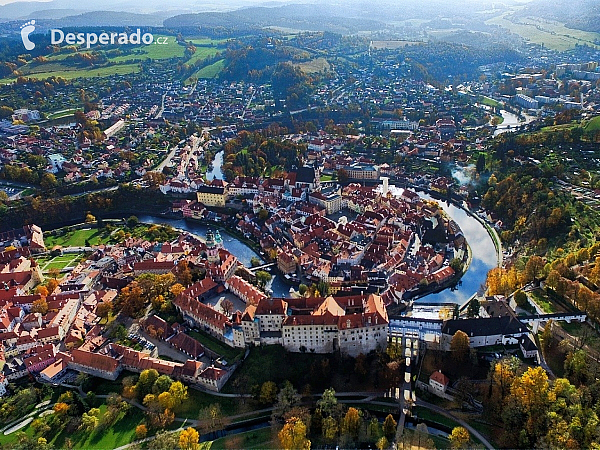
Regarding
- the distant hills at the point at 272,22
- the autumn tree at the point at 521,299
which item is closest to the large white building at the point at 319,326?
the autumn tree at the point at 521,299

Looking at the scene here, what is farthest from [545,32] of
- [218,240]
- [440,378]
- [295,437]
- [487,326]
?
[295,437]

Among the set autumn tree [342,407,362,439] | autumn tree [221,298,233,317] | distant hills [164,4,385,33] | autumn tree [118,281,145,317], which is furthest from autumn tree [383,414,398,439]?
distant hills [164,4,385,33]

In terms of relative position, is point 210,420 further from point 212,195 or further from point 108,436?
point 212,195

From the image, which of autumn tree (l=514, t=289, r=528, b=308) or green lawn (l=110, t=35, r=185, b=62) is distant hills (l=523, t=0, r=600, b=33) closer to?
green lawn (l=110, t=35, r=185, b=62)

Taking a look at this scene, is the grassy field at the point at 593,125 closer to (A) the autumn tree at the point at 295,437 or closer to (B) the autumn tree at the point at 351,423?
(B) the autumn tree at the point at 351,423

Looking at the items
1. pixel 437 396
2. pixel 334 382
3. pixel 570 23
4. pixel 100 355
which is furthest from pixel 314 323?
pixel 570 23

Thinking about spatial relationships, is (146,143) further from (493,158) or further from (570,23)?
(570,23)
